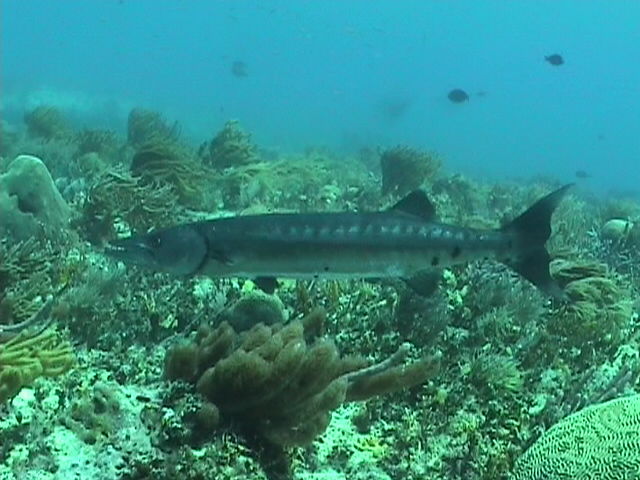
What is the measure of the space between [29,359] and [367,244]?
3.02 meters

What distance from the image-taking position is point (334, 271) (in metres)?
7.16

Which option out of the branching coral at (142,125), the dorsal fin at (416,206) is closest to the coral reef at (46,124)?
the branching coral at (142,125)

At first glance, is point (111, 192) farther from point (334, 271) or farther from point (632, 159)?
point (632, 159)

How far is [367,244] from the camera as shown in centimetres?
713

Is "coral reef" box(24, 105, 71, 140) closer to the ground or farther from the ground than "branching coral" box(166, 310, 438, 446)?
closer to the ground

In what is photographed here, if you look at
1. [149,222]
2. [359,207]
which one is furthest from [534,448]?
[359,207]

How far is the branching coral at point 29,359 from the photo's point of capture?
16.9 feet

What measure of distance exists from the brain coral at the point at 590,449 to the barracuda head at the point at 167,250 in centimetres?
315

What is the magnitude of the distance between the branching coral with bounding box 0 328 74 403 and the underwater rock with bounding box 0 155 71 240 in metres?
4.65

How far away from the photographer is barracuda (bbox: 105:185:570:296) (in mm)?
6961

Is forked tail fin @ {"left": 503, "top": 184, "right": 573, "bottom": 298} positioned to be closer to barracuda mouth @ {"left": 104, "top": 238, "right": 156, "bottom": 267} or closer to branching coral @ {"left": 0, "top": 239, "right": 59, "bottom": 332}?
barracuda mouth @ {"left": 104, "top": 238, "right": 156, "bottom": 267}

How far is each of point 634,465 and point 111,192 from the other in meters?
8.62

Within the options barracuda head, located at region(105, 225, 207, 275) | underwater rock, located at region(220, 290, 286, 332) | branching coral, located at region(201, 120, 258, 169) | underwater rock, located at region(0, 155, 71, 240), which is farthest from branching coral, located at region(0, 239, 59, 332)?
branching coral, located at region(201, 120, 258, 169)

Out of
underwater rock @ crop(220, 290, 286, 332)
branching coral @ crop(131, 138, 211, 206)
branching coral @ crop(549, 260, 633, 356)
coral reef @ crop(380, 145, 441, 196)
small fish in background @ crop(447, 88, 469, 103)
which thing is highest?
underwater rock @ crop(220, 290, 286, 332)
